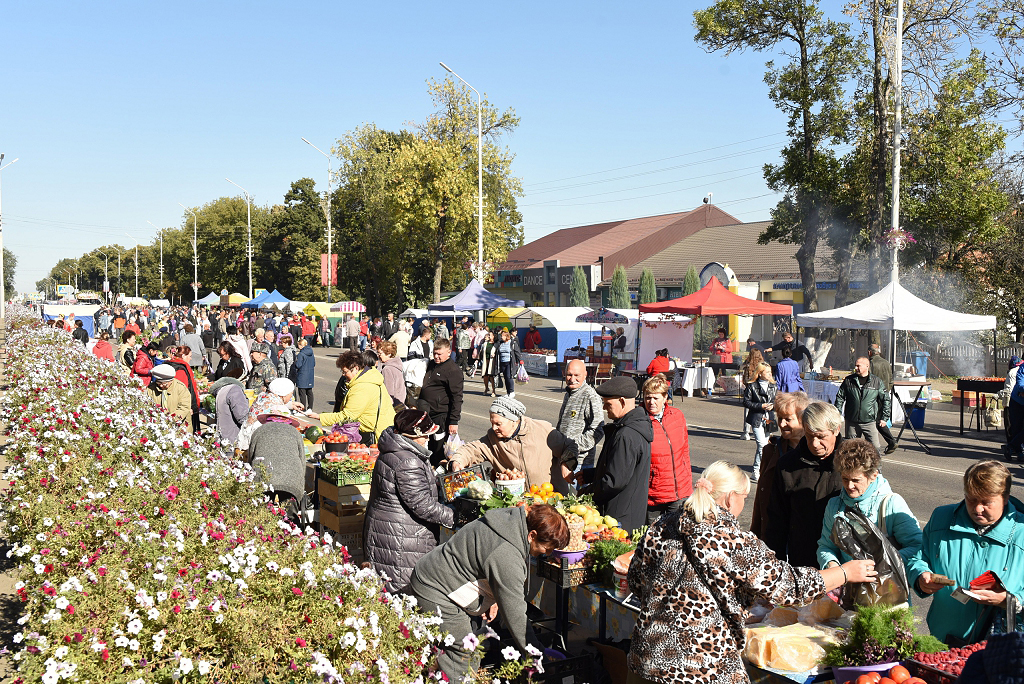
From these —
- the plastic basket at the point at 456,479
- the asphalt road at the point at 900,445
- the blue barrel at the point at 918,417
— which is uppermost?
the plastic basket at the point at 456,479

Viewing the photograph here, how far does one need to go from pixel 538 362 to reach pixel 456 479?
72.9 ft

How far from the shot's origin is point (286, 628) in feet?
11.9

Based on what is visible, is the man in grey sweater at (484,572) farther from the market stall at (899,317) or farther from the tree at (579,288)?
the tree at (579,288)

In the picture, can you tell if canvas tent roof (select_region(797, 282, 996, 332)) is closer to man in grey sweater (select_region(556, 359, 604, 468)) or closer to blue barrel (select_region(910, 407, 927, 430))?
blue barrel (select_region(910, 407, 927, 430))

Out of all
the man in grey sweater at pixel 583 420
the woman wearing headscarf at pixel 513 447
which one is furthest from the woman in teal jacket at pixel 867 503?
the man in grey sweater at pixel 583 420

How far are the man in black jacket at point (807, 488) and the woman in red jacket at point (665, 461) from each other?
119 centimetres

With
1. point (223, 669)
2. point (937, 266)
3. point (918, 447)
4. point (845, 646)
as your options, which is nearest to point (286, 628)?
point (223, 669)

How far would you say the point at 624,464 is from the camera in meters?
5.94

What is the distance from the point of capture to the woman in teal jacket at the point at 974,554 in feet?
13.0

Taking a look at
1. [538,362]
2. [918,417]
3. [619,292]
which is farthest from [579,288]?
[918,417]

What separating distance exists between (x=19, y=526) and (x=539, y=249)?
70373 mm

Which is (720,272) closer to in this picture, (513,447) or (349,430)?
(349,430)

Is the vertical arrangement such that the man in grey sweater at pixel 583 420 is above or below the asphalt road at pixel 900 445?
above

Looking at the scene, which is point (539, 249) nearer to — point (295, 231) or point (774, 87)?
point (295, 231)
